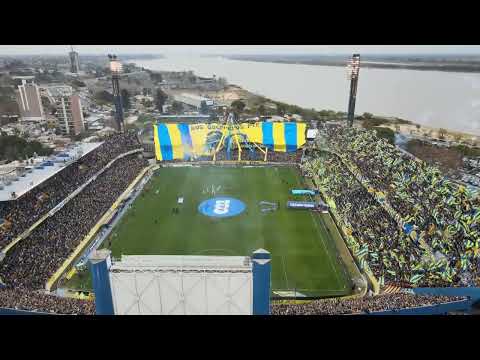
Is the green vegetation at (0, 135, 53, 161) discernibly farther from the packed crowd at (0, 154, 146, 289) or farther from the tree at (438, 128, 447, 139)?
the tree at (438, 128, 447, 139)

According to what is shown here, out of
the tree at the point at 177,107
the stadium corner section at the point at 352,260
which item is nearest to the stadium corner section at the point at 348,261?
the stadium corner section at the point at 352,260

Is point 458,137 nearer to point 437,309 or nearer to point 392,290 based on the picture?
point 392,290

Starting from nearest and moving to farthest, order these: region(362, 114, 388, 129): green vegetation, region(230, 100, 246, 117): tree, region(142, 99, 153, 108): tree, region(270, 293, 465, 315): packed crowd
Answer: region(270, 293, 465, 315): packed crowd, region(362, 114, 388, 129): green vegetation, region(142, 99, 153, 108): tree, region(230, 100, 246, 117): tree

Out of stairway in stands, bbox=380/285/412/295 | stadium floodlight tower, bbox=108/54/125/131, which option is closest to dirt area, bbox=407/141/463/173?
stairway in stands, bbox=380/285/412/295

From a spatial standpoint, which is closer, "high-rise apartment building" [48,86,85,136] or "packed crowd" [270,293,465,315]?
"packed crowd" [270,293,465,315]

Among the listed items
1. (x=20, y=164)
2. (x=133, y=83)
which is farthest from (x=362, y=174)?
(x=133, y=83)

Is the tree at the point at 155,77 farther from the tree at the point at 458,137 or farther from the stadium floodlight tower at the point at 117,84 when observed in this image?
the tree at the point at 458,137
